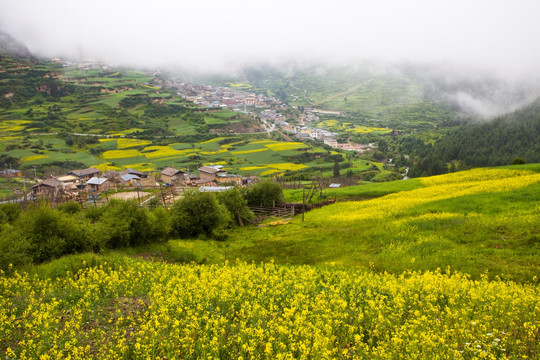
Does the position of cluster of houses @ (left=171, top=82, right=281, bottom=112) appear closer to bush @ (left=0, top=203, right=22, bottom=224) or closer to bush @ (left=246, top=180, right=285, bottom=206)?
bush @ (left=246, top=180, right=285, bottom=206)

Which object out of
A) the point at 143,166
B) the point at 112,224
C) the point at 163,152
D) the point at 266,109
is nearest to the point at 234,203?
the point at 112,224

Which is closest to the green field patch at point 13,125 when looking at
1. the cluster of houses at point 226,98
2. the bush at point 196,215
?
the cluster of houses at point 226,98

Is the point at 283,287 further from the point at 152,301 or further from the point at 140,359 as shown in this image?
the point at 140,359

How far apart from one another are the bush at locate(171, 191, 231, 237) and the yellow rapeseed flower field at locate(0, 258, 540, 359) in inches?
647

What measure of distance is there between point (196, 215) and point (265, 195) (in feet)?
43.1

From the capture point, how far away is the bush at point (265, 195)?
42188mm

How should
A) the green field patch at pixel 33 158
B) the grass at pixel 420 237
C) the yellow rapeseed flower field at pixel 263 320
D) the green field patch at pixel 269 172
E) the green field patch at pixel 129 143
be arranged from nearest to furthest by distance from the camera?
the yellow rapeseed flower field at pixel 263 320 < the grass at pixel 420 237 < the green field patch at pixel 33 158 < the green field patch at pixel 269 172 < the green field patch at pixel 129 143

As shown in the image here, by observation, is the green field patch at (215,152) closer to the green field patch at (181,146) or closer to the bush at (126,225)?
the green field patch at (181,146)

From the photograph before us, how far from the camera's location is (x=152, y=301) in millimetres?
10328

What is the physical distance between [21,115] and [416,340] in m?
128

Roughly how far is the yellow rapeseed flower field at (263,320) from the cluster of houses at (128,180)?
4487cm

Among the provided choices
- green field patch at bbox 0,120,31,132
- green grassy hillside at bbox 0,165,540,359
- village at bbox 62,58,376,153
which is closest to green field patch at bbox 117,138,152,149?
green field patch at bbox 0,120,31,132

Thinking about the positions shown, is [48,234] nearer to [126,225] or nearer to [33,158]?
[126,225]

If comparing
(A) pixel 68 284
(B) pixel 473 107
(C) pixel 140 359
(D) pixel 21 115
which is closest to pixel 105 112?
(D) pixel 21 115
